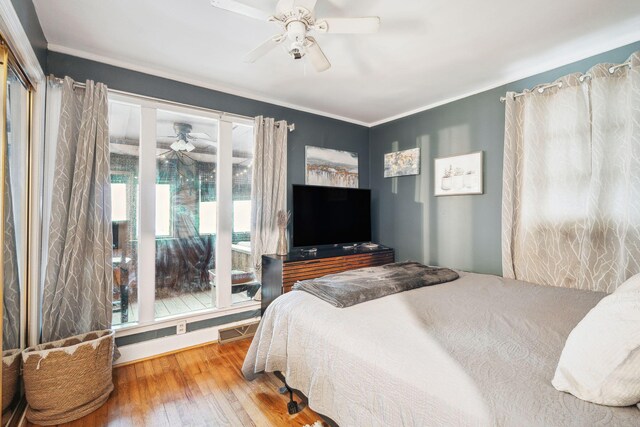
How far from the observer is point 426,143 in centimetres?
360

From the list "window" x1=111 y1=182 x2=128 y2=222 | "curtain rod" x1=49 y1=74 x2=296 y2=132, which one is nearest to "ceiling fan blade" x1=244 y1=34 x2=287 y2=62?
"curtain rod" x1=49 y1=74 x2=296 y2=132

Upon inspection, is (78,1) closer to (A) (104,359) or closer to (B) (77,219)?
(B) (77,219)

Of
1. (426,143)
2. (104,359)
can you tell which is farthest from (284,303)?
(426,143)

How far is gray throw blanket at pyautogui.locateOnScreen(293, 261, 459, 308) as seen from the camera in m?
1.78

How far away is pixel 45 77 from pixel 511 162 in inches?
152

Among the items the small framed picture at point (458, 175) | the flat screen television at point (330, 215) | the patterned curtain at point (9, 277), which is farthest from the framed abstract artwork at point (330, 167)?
the patterned curtain at point (9, 277)

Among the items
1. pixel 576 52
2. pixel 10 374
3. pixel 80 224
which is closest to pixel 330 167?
pixel 576 52

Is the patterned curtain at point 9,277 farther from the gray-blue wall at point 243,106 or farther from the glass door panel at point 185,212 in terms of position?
the gray-blue wall at point 243,106

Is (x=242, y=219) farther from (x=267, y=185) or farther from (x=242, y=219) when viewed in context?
(x=267, y=185)

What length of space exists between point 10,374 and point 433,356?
8.00ft

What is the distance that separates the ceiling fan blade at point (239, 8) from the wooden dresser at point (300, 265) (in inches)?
78.4

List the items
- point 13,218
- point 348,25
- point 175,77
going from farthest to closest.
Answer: point 175,77 < point 13,218 < point 348,25

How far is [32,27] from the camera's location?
1854 millimetres

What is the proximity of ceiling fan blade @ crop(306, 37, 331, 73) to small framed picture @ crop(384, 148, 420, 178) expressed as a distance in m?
2.04
